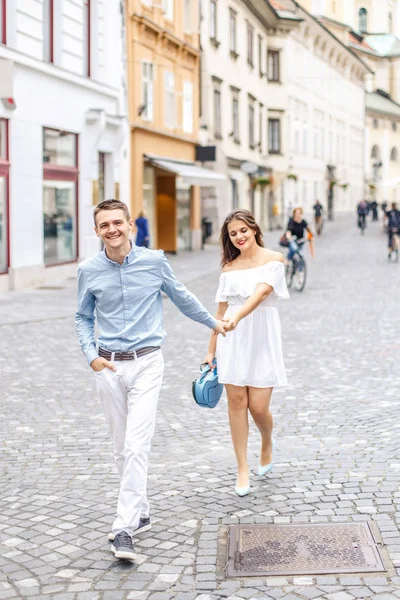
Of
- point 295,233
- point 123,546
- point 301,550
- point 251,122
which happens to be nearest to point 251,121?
point 251,122

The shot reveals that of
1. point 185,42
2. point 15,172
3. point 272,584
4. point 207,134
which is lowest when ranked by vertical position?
point 272,584

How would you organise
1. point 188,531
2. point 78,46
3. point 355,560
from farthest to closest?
point 78,46 → point 188,531 → point 355,560

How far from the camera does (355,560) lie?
458 cm

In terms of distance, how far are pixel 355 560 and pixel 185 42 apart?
30690 mm

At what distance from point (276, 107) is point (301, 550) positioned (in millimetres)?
48812

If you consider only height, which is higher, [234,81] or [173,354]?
[234,81]

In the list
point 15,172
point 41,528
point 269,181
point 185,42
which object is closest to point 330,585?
point 41,528

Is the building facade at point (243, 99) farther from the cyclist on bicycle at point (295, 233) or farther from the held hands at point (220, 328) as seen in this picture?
the held hands at point (220, 328)

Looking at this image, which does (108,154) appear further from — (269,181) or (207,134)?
(269,181)

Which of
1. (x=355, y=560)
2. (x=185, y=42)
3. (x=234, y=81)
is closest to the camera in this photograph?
(x=355, y=560)

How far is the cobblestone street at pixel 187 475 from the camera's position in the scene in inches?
173

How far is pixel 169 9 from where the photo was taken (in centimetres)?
3228

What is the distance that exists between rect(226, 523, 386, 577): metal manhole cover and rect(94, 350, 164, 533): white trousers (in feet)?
1.75

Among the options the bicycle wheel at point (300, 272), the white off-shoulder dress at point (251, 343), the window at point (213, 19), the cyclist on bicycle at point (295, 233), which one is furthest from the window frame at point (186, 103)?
the white off-shoulder dress at point (251, 343)
